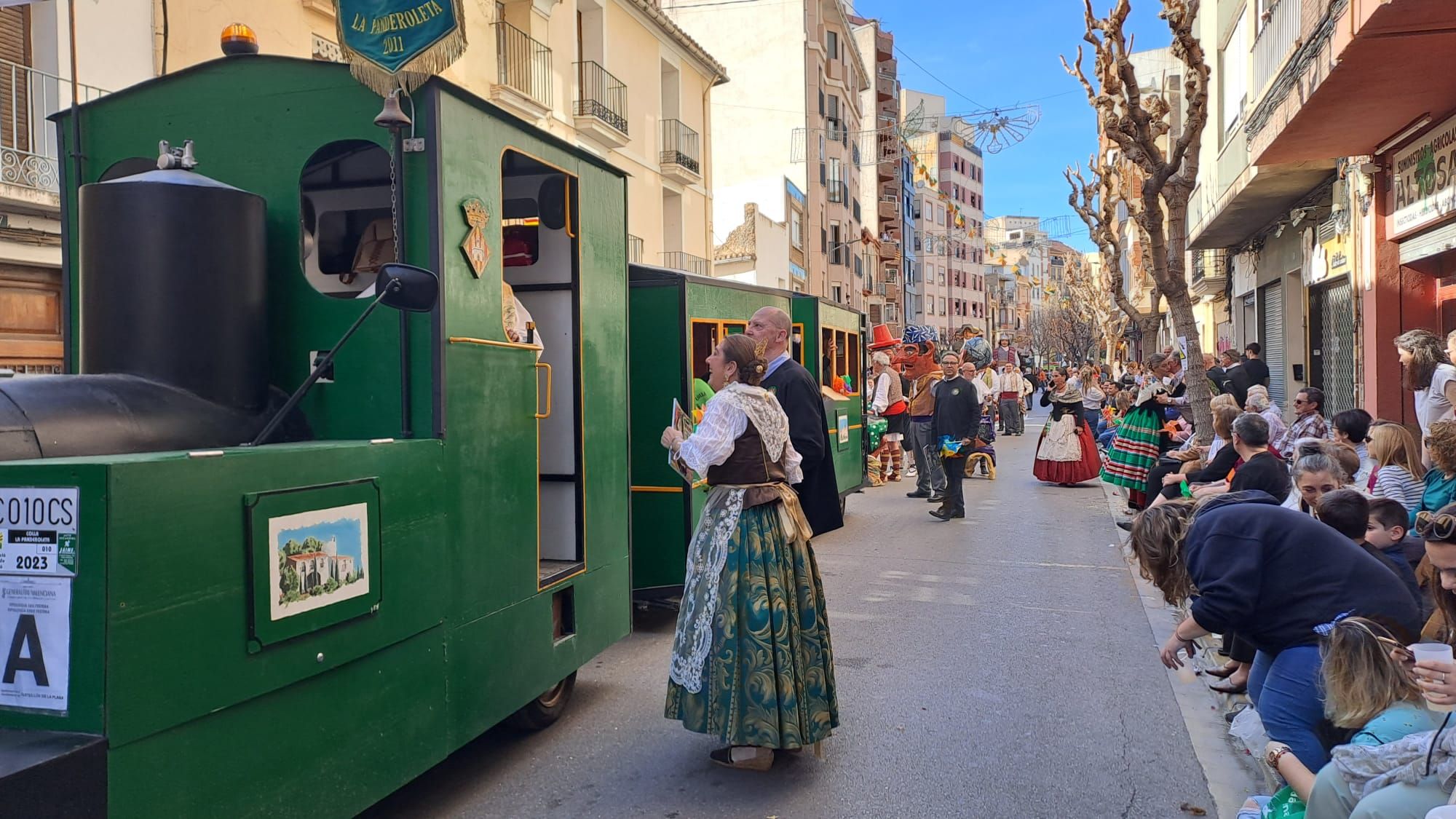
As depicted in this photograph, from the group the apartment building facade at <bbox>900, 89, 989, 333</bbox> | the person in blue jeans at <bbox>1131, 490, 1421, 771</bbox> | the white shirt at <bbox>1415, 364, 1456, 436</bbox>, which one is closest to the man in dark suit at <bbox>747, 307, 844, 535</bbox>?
the person in blue jeans at <bbox>1131, 490, 1421, 771</bbox>

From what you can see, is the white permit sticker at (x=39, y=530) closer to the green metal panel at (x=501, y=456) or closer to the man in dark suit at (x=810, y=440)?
the green metal panel at (x=501, y=456)

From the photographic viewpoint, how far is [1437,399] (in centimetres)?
704

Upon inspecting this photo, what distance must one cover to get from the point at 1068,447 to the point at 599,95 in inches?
452

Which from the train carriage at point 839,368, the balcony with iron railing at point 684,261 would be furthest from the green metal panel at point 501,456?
the balcony with iron railing at point 684,261

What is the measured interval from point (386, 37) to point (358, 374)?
1.23 meters

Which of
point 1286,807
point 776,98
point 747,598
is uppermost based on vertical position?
point 776,98

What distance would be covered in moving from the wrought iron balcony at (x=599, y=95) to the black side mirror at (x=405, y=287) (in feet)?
56.4

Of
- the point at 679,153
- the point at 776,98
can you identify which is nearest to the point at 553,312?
the point at 679,153

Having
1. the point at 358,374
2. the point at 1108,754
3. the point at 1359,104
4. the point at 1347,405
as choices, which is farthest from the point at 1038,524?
the point at 358,374

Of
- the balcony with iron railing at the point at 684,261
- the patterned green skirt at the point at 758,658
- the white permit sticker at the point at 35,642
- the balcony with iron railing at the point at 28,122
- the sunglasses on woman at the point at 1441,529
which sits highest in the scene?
the balcony with iron railing at the point at 684,261

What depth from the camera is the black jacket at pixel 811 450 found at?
4.82 metres

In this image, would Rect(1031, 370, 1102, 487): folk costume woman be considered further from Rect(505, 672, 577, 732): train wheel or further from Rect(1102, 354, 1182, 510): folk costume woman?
Rect(505, 672, 577, 732): train wheel

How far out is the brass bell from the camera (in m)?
3.70

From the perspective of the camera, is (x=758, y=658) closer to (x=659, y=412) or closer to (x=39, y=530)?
(x=39, y=530)
